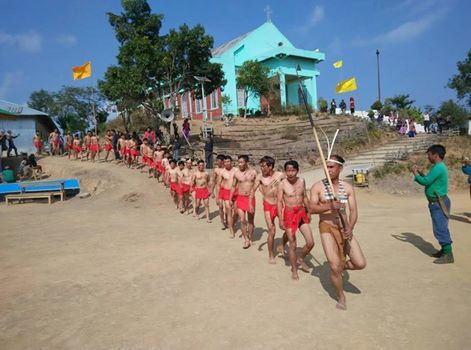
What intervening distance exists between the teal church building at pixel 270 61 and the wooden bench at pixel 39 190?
16728 millimetres

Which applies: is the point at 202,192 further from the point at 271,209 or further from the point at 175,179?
the point at 271,209

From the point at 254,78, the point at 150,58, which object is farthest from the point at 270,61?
the point at 150,58

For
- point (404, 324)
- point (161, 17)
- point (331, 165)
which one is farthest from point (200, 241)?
point (161, 17)

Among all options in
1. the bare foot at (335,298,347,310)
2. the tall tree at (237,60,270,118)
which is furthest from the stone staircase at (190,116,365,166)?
the bare foot at (335,298,347,310)

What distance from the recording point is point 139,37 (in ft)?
57.9

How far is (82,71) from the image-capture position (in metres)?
21.5

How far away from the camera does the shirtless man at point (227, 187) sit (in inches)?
311

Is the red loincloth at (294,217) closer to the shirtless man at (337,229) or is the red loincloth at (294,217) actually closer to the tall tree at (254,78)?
the shirtless man at (337,229)

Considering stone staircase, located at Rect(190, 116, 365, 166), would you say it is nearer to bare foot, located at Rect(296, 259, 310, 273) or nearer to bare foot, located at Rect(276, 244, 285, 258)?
bare foot, located at Rect(276, 244, 285, 258)

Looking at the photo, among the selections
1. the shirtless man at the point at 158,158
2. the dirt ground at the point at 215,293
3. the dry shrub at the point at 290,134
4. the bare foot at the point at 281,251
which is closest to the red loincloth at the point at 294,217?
the dirt ground at the point at 215,293

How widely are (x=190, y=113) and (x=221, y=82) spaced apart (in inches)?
504

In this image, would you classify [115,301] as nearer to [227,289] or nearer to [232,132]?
[227,289]

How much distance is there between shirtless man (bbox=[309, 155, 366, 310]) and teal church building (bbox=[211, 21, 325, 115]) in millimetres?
24914

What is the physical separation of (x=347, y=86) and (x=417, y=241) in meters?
19.5
